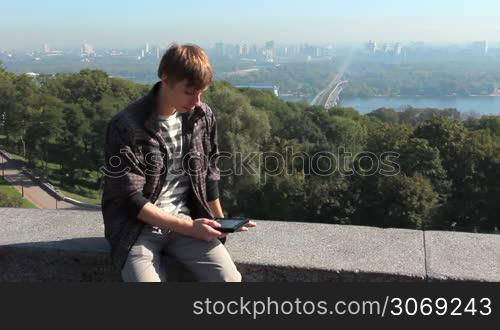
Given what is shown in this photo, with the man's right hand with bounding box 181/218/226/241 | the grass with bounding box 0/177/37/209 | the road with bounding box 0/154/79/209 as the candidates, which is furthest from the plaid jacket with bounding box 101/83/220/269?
the grass with bounding box 0/177/37/209

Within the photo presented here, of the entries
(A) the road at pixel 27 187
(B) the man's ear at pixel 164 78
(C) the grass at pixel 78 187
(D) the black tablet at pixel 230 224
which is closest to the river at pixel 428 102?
(C) the grass at pixel 78 187

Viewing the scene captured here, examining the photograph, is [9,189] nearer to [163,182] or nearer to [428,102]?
[163,182]

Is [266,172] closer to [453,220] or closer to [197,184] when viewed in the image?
[453,220]

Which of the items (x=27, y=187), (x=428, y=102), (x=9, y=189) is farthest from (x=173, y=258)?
(x=428, y=102)

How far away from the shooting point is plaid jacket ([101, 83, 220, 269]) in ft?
9.35

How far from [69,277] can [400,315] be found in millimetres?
1926

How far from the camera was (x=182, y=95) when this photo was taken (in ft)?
9.53

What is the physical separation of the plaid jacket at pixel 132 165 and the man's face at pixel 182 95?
128 millimetres

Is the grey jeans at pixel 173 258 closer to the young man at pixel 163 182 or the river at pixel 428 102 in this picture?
the young man at pixel 163 182

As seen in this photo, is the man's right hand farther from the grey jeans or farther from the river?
the river

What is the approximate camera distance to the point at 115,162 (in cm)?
287

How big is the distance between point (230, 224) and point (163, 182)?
0.44 metres

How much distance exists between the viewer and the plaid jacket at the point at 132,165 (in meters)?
2.85

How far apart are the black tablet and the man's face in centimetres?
67
